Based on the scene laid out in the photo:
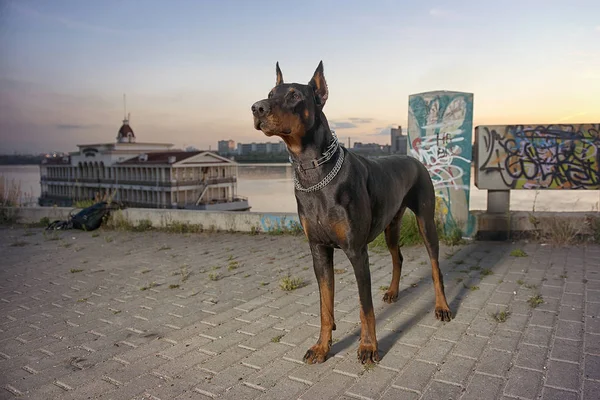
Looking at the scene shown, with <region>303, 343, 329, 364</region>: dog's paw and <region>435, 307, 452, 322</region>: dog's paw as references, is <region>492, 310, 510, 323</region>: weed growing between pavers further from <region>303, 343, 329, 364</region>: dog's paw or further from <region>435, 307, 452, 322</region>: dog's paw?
<region>303, 343, 329, 364</region>: dog's paw

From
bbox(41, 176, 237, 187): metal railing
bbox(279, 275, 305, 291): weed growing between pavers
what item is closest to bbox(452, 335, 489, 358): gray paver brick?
bbox(279, 275, 305, 291): weed growing between pavers

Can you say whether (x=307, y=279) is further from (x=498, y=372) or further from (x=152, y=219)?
(x=152, y=219)

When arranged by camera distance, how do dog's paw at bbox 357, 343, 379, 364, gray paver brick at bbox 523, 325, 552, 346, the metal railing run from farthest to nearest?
the metal railing < gray paver brick at bbox 523, 325, 552, 346 < dog's paw at bbox 357, 343, 379, 364

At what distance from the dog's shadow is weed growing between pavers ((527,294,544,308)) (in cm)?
65

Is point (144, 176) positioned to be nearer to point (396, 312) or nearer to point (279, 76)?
point (396, 312)

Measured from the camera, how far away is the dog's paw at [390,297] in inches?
180

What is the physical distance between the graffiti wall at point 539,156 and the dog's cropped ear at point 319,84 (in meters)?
5.51

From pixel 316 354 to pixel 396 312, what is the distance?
4.37 ft

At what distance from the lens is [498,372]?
2.98 meters

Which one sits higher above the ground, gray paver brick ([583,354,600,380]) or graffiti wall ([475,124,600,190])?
graffiti wall ([475,124,600,190])

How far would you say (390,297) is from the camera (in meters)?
4.57

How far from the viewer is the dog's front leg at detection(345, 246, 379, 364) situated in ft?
10.4

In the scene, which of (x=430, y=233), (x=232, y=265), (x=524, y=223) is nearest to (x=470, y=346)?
(x=430, y=233)

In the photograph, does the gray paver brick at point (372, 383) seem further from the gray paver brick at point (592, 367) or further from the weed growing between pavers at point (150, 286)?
the weed growing between pavers at point (150, 286)
